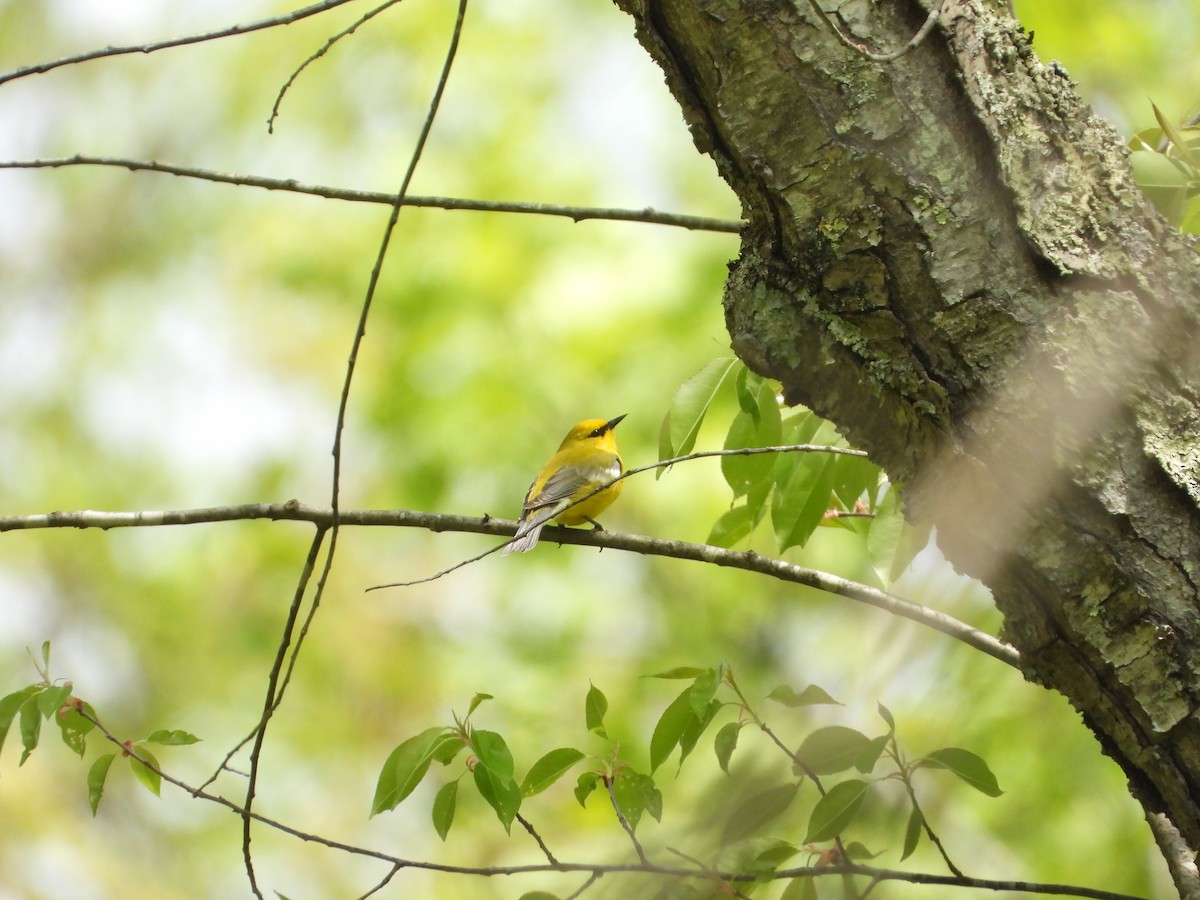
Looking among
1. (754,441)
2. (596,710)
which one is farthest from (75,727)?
(754,441)

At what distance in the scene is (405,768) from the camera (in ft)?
6.93

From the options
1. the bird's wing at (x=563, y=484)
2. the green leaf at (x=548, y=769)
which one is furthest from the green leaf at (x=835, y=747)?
the bird's wing at (x=563, y=484)

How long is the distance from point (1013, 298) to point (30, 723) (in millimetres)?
2053

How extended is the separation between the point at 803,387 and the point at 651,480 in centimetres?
724

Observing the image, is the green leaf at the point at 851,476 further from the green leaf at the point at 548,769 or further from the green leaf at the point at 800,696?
the green leaf at the point at 548,769

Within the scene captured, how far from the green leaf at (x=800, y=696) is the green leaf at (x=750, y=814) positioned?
1.33 feet

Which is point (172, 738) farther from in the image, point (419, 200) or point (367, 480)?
point (367, 480)

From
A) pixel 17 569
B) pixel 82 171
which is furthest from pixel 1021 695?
pixel 82 171

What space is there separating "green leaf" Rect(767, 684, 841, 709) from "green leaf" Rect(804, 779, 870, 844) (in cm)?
15

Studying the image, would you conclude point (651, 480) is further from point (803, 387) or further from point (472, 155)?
point (803, 387)

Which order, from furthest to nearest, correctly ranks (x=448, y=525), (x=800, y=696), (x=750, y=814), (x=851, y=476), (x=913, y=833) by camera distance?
(x=448, y=525), (x=851, y=476), (x=800, y=696), (x=913, y=833), (x=750, y=814)

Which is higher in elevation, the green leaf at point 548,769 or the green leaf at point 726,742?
the green leaf at point 548,769

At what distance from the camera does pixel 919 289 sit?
1.56 meters

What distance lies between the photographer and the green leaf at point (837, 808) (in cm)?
180
